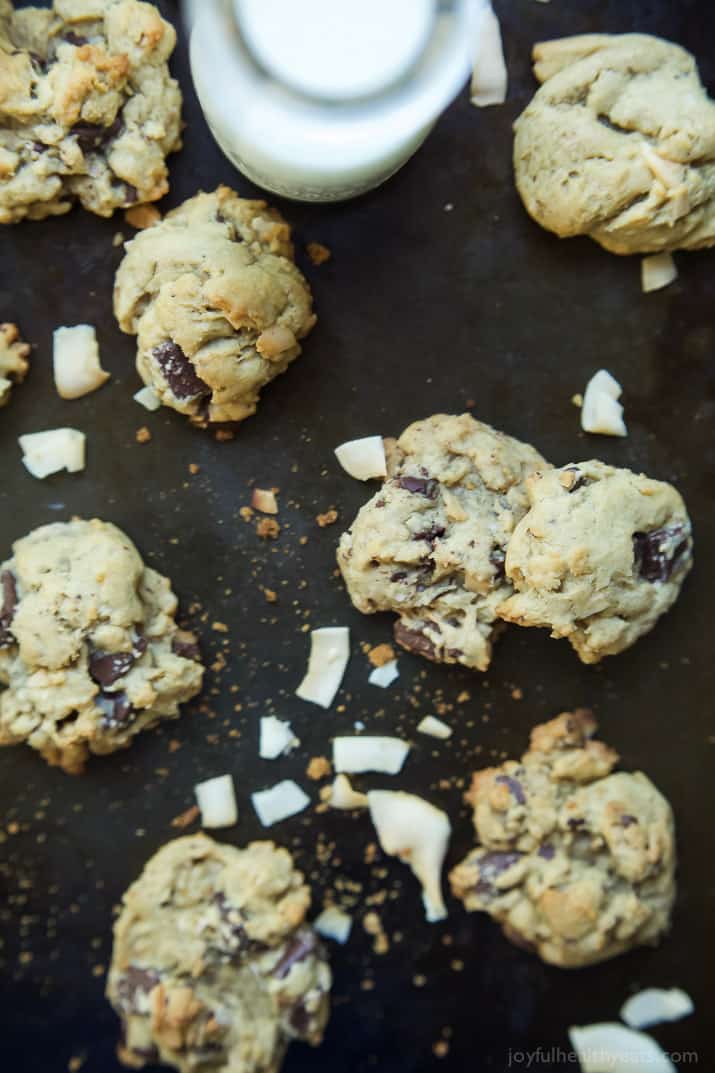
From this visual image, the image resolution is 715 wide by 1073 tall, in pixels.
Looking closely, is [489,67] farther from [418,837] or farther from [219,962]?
[219,962]

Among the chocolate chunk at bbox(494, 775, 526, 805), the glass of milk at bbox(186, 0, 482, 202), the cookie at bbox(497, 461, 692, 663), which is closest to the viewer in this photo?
the glass of milk at bbox(186, 0, 482, 202)

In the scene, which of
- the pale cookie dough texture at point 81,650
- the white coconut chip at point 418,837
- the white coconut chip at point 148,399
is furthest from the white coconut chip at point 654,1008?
the white coconut chip at point 148,399

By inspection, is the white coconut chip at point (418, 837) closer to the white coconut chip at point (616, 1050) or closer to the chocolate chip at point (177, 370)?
the white coconut chip at point (616, 1050)

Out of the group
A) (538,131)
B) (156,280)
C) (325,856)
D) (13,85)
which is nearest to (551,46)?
(538,131)

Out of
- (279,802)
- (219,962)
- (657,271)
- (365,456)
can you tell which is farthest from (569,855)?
(657,271)

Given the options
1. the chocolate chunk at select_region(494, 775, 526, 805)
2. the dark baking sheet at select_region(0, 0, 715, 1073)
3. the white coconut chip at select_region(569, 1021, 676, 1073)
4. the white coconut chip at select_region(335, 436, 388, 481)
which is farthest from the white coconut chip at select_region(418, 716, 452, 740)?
the white coconut chip at select_region(569, 1021, 676, 1073)

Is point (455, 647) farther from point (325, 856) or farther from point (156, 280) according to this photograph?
point (156, 280)

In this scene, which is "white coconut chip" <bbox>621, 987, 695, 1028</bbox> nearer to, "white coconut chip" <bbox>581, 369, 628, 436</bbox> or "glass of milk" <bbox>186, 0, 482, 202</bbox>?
"white coconut chip" <bbox>581, 369, 628, 436</bbox>
